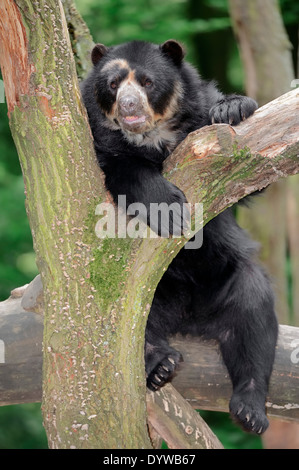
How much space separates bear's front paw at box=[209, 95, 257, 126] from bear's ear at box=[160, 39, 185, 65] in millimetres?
542

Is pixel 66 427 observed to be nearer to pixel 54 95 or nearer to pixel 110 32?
pixel 54 95

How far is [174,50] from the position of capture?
145 inches

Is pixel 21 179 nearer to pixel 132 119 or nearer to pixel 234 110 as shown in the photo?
pixel 132 119

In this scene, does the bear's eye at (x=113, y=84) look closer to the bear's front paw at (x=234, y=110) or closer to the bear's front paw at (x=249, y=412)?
the bear's front paw at (x=234, y=110)

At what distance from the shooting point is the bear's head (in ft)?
10.9

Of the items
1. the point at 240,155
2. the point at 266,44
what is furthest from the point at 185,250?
the point at 266,44

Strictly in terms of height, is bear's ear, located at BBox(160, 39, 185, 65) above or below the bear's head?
above

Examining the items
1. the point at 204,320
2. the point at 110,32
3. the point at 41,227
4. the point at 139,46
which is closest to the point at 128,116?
the point at 139,46

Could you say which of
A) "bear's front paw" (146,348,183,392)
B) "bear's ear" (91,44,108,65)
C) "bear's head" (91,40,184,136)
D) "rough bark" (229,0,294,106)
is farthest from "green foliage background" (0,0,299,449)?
"bear's front paw" (146,348,183,392)

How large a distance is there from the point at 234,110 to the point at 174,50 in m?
0.75

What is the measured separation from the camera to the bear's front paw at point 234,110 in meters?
3.13

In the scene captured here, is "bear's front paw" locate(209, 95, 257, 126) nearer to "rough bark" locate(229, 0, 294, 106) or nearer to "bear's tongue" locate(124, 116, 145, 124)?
"bear's tongue" locate(124, 116, 145, 124)

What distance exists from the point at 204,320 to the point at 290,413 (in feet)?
2.45

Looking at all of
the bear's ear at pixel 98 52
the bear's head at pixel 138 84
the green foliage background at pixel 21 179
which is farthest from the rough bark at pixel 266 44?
the bear's ear at pixel 98 52
